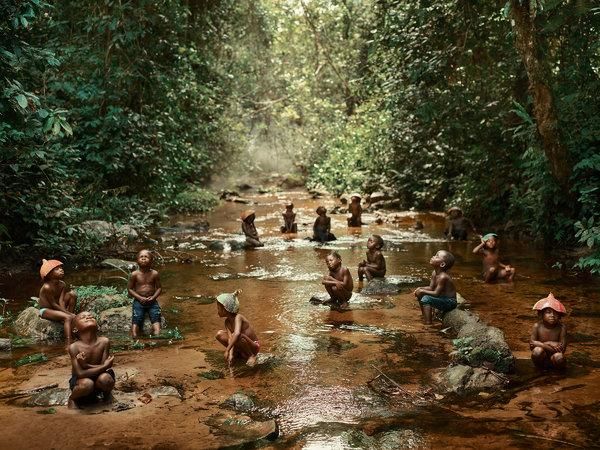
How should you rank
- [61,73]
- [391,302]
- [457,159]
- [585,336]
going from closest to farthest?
[585,336]
[391,302]
[61,73]
[457,159]

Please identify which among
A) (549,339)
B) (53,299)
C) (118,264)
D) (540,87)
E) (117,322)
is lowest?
(117,322)

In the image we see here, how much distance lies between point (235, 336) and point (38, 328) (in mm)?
2752

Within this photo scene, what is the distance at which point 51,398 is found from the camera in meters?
5.48

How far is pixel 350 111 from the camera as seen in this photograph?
29.6m

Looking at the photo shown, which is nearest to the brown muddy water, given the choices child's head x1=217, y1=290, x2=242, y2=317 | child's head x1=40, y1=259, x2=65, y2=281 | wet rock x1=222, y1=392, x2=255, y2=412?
wet rock x1=222, y1=392, x2=255, y2=412

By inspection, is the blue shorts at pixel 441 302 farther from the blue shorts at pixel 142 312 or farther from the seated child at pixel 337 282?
the blue shorts at pixel 142 312

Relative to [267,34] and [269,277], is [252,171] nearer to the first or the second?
[267,34]

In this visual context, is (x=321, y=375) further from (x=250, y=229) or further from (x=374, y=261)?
(x=250, y=229)

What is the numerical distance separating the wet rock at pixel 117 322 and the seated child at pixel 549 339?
14.5ft

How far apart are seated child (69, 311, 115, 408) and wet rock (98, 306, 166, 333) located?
241cm

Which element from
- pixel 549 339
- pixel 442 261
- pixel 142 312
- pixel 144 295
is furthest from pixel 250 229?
pixel 549 339

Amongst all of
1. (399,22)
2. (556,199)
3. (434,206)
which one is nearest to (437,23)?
(399,22)

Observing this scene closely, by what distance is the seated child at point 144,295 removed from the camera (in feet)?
25.3

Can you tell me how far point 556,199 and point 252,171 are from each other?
2295cm
